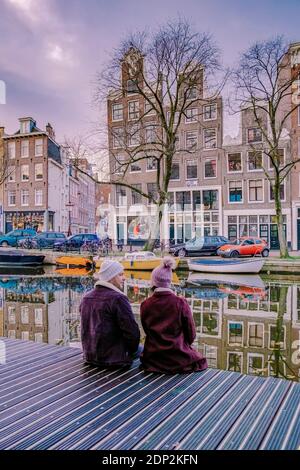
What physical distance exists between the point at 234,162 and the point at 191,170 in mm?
3214

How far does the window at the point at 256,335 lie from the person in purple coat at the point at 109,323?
341 cm

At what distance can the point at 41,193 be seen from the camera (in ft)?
122

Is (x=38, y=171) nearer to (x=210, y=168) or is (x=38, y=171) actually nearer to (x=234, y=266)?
(x=210, y=168)

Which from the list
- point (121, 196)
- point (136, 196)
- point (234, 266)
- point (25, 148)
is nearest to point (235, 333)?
point (234, 266)

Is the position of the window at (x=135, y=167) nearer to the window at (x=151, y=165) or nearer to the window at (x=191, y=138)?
the window at (x=151, y=165)

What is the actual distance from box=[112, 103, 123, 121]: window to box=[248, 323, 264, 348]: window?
25.3 metres

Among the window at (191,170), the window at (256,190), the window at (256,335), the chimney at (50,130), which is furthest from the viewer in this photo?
the chimney at (50,130)

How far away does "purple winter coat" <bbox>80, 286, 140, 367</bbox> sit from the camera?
3.34 metres

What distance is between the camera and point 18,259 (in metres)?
22.2

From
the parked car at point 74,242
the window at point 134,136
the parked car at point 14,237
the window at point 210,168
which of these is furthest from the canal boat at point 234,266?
the parked car at point 14,237

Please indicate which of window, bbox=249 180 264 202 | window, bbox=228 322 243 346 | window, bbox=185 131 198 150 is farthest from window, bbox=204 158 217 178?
window, bbox=228 322 243 346

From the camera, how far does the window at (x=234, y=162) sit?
27580 millimetres

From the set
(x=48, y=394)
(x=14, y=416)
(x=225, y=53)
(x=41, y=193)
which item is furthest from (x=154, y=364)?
(x=41, y=193)

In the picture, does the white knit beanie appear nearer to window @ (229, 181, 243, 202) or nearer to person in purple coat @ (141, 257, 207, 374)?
Result: person in purple coat @ (141, 257, 207, 374)
